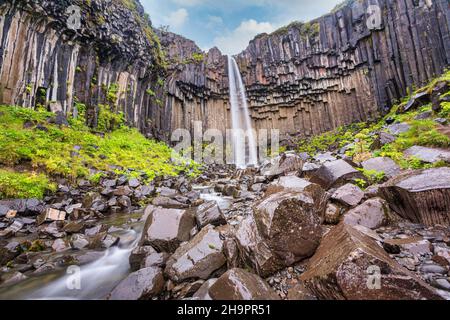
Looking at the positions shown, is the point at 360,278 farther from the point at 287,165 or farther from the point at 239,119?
the point at 239,119

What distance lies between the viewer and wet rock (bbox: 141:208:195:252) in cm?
405

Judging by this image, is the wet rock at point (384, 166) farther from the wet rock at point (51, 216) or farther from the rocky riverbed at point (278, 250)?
the wet rock at point (51, 216)

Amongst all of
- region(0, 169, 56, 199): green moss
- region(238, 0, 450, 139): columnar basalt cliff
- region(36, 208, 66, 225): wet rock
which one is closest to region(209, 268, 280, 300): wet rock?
region(36, 208, 66, 225): wet rock

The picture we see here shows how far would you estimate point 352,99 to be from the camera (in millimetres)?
26297

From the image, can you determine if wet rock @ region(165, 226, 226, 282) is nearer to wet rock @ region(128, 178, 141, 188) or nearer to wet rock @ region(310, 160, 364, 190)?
wet rock @ region(310, 160, 364, 190)

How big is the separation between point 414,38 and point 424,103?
487 inches

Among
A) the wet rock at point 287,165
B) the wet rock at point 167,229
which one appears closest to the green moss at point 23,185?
the wet rock at point 167,229

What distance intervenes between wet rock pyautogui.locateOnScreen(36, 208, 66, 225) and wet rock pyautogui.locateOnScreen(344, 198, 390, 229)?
24.5 ft

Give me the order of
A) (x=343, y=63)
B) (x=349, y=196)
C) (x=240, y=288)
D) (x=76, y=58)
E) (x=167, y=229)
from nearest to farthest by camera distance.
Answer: (x=240, y=288) → (x=349, y=196) → (x=167, y=229) → (x=76, y=58) → (x=343, y=63)

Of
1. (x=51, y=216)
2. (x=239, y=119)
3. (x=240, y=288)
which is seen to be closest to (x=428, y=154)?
(x=240, y=288)

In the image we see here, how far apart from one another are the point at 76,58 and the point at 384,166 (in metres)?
20.1

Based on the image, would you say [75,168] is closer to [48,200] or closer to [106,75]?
[48,200]

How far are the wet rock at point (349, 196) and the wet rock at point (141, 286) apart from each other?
3263mm

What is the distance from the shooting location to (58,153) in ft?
32.6
